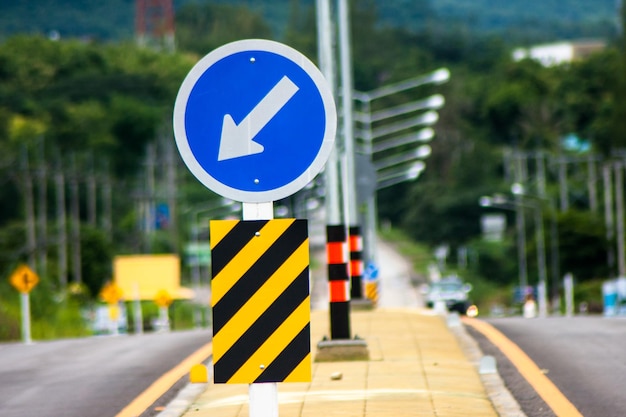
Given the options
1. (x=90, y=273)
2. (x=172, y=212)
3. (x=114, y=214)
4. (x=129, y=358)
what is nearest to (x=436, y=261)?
(x=114, y=214)

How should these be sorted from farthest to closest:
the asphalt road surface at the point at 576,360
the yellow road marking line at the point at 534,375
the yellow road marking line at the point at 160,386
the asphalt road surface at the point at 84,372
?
Result: the asphalt road surface at the point at 84,372 → the yellow road marking line at the point at 160,386 → the asphalt road surface at the point at 576,360 → the yellow road marking line at the point at 534,375

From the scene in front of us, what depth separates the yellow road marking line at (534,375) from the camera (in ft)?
41.2

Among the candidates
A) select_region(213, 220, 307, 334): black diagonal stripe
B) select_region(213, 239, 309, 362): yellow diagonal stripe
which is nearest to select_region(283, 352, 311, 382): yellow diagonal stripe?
select_region(213, 239, 309, 362): yellow diagonal stripe

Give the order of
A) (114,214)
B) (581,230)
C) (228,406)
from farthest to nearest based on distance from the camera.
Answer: (114,214)
(581,230)
(228,406)

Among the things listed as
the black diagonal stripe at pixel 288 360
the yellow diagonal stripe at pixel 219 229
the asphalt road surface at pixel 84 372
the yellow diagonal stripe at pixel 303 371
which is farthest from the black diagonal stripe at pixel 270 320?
the asphalt road surface at pixel 84 372

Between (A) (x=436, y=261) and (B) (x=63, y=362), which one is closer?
(B) (x=63, y=362)

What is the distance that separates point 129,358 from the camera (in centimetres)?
1864

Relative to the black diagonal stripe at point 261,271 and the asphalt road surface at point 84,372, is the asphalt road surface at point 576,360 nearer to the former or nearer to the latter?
the asphalt road surface at point 84,372

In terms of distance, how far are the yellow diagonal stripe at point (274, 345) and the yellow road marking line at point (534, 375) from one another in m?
4.19

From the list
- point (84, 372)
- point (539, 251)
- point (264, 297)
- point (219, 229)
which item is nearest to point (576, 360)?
point (84, 372)

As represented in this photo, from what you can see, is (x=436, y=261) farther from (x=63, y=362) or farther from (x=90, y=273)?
(x=63, y=362)

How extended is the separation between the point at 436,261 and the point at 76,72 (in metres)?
51.6

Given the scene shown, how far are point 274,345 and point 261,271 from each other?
37cm

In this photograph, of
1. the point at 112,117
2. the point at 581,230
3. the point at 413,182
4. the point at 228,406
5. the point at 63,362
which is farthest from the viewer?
the point at 413,182
